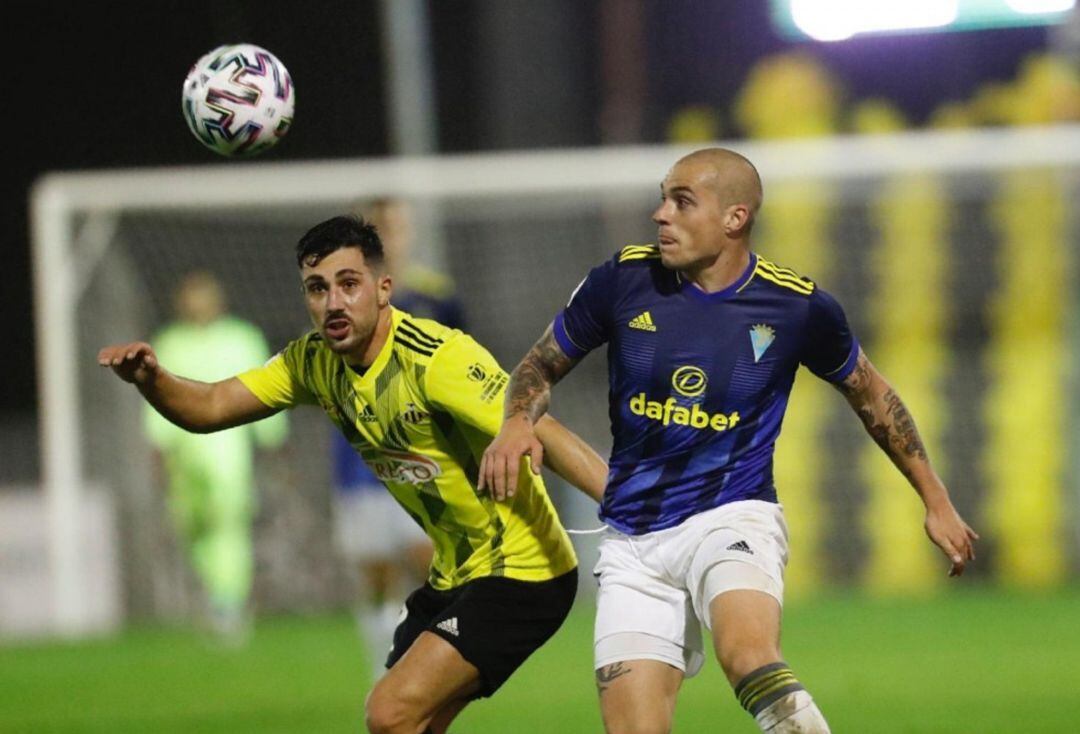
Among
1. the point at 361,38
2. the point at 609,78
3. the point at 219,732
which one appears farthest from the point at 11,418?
the point at 219,732

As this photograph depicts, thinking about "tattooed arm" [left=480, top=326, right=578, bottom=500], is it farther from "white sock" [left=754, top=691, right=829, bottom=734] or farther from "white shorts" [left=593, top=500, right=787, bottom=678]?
"white sock" [left=754, top=691, right=829, bottom=734]

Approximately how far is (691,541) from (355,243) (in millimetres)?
1376

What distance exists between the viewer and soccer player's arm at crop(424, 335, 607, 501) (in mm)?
6027

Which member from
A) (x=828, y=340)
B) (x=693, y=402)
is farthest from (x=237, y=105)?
(x=828, y=340)

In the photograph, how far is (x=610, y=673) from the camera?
586 centimetres

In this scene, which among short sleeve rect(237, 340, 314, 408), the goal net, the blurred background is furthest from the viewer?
the goal net

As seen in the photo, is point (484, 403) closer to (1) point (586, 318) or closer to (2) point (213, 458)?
(1) point (586, 318)

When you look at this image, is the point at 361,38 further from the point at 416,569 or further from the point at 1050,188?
the point at 416,569

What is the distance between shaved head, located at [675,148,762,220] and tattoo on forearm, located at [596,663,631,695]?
144cm

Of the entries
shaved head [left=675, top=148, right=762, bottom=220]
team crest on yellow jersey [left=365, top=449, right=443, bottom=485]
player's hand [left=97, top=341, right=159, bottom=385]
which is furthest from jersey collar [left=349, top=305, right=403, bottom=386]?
shaved head [left=675, top=148, right=762, bottom=220]

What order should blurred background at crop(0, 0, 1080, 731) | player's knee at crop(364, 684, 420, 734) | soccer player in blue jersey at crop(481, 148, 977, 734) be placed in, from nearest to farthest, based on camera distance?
1. player's knee at crop(364, 684, 420, 734)
2. soccer player in blue jersey at crop(481, 148, 977, 734)
3. blurred background at crop(0, 0, 1080, 731)

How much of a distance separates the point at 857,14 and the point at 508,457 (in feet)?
32.7

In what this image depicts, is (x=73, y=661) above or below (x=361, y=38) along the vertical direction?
below

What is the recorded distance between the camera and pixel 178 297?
52.9 feet
